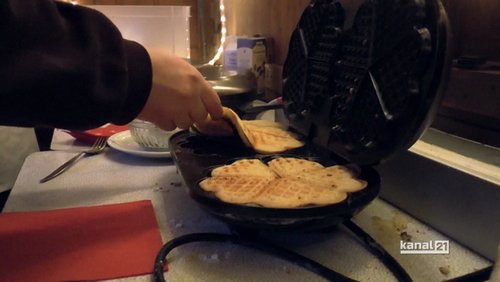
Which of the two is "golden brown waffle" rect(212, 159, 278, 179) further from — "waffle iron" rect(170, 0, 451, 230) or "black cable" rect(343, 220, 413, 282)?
"black cable" rect(343, 220, 413, 282)

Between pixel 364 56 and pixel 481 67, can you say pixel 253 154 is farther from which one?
pixel 481 67

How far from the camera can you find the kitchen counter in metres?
0.57

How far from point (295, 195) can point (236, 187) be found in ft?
0.30

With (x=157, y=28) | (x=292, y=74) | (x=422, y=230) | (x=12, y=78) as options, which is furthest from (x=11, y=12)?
(x=157, y=28)

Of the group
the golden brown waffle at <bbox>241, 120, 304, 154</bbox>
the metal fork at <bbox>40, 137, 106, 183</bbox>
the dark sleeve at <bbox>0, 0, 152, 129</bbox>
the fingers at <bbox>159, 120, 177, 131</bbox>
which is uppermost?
the dark sleeve at <bbox>0, 0, 152, 129</bbox>

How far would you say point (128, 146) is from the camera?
109 centimetres

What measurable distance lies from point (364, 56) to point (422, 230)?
0.30 metres

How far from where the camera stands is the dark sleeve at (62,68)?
503mm

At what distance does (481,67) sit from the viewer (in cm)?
70

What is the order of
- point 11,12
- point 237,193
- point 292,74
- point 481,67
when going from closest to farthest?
1. point 11,12
2. point 237,193
3. point 481,67
4. point 292,74

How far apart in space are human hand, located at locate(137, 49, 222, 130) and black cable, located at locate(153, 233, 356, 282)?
225 millimetres

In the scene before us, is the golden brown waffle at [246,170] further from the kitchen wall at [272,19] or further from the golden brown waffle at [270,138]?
the kitchen wall at [272,19]

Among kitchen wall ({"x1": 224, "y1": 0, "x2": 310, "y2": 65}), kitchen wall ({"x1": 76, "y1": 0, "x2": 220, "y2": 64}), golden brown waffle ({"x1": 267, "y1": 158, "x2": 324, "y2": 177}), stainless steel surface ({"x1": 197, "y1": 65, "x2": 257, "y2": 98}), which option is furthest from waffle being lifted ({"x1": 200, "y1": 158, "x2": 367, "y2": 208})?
kitchen wall ({"x1": 76, "y1": 0, "x2": 220, "y2": 64})

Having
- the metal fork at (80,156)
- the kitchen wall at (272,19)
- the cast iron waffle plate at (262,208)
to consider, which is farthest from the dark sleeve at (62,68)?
the kitchen wall at (272,19)
